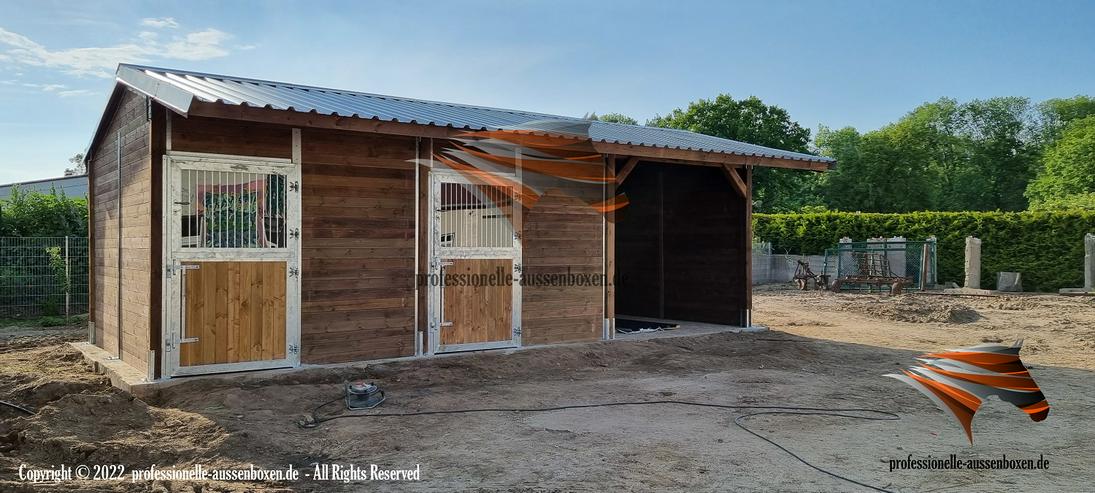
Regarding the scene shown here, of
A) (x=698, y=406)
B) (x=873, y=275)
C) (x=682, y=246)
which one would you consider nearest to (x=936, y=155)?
(x=873, y=275)

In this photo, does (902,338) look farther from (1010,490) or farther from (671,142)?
(1010,490)

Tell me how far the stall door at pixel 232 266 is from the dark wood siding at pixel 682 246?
242 inches

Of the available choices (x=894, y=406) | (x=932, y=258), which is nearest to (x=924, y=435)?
(x=894, y=406)

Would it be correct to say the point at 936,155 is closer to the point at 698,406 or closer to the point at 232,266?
the point at 698,406

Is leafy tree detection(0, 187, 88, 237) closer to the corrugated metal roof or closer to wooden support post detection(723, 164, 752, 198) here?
the corrugated metal roof

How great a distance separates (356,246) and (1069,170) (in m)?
40.3

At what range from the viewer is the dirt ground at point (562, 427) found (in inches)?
156

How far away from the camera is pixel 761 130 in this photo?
114 ft

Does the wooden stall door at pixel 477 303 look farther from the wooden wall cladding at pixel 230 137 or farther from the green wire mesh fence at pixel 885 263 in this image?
the green wire mesh fence at pixel 885 263

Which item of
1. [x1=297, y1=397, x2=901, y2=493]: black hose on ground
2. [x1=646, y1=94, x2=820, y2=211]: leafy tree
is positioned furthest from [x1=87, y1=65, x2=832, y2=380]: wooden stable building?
[x1=646, y1=94, x2=820, y2=211]: leafy tree

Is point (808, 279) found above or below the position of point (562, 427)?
above

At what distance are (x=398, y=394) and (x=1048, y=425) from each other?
4.87 meters

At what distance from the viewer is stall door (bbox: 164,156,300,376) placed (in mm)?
6078

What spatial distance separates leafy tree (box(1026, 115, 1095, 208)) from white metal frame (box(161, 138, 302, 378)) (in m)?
35.5
